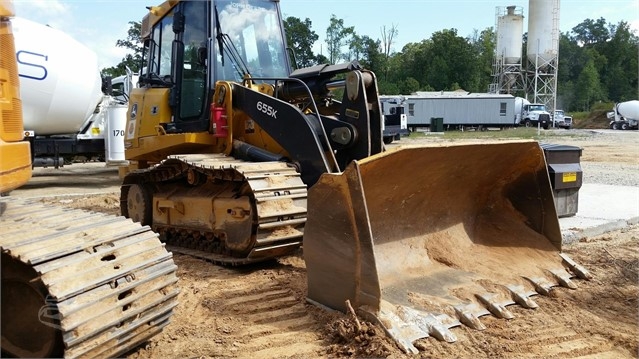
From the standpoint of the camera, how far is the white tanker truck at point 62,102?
1084 cm

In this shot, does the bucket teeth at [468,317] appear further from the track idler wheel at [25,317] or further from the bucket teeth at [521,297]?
the track idler wheel at [25,317]

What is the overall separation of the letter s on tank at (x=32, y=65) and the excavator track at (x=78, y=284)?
8094mm

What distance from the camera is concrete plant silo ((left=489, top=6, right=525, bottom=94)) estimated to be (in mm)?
55281

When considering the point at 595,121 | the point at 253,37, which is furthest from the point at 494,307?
the point at 595,121

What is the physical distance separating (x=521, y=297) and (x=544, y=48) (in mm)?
52710

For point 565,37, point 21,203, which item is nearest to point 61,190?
point 21,203

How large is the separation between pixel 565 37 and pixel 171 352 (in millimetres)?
88771

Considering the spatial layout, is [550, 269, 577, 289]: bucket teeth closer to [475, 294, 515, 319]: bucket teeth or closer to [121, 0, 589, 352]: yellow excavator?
[121, 0, 589, 352]: yellow excavator

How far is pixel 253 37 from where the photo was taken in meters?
6.81

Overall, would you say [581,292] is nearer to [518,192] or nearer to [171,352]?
[518,192]

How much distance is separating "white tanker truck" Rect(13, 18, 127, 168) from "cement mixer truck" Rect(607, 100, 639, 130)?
40.2 meters

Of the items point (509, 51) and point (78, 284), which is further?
point (509, 51)

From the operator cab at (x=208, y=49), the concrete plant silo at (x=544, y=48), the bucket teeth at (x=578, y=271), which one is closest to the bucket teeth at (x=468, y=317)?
the bucket teeth at (x=578, y=271)

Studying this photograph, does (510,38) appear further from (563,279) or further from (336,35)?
(563,279)
